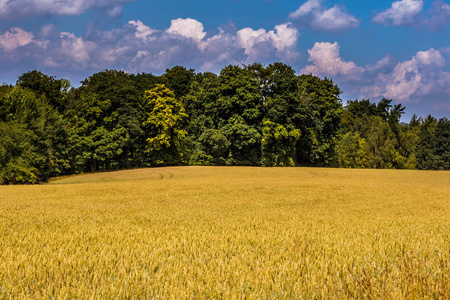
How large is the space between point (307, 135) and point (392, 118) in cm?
5764

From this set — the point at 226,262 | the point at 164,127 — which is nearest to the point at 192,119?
the point at 164,127

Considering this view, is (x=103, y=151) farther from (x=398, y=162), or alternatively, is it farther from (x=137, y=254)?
(x=398, y=162)

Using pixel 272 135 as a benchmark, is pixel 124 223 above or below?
below

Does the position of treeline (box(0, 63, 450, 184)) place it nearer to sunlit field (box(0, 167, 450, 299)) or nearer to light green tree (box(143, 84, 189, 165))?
light green tree (box(143, 84, 189, 165))

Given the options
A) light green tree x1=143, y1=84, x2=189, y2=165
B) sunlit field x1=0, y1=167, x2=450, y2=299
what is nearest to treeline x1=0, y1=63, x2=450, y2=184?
light green tree x1=143, y1=84, x2=189, y2=165

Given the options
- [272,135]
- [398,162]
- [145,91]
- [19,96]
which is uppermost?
[145,91]

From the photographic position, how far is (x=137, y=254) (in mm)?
4152

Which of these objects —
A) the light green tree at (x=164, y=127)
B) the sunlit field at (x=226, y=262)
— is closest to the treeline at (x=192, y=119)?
the light green tree at (x=164, y=127)

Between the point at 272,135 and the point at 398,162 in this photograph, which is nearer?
the point at 272,135

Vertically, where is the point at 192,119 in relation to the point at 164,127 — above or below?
above

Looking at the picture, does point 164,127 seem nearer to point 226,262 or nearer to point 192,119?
point 192,119

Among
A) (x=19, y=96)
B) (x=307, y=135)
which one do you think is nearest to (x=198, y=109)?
(x=307, y=135)

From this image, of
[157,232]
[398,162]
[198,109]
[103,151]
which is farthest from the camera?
[398,162]

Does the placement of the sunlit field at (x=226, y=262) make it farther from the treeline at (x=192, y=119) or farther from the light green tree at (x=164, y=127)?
the light green tree at (x=164, y=127)
